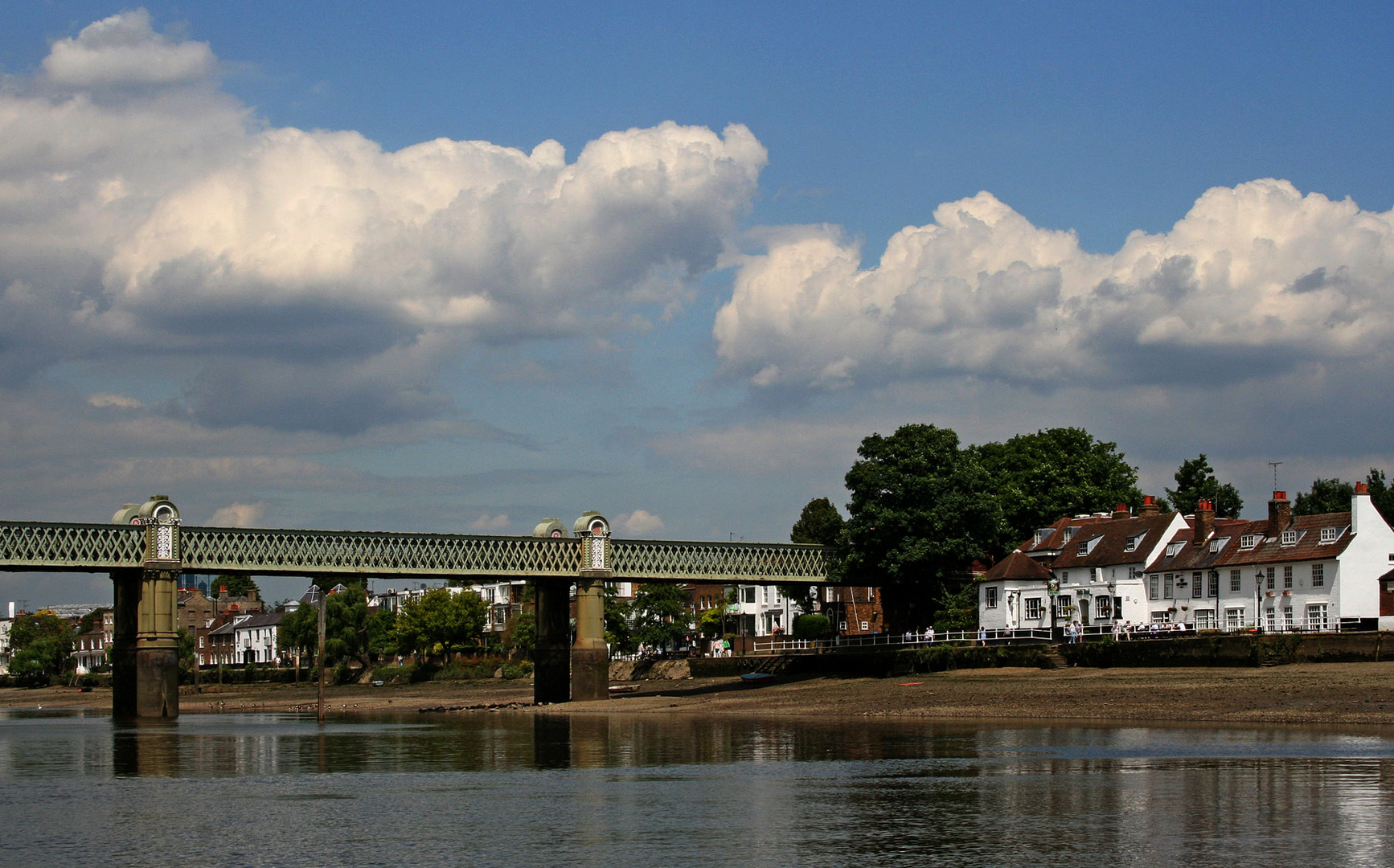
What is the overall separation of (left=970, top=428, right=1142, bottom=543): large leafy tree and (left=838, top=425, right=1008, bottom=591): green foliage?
16311mm

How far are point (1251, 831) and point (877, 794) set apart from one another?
1091cm

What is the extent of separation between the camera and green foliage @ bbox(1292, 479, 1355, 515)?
130m

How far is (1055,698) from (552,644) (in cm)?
4078

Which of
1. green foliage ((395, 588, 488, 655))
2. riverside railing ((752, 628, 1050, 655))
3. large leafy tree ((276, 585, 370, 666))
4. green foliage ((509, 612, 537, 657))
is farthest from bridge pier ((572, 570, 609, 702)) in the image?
large leafy tree ((276, 585, 370, 666))

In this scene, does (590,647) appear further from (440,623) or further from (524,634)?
(440,623)

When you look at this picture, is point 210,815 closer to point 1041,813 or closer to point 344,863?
point 344,863

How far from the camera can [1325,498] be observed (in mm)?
132125

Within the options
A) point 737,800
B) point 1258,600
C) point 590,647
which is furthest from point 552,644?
point 737,800

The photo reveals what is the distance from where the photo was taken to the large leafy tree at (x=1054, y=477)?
120500mm

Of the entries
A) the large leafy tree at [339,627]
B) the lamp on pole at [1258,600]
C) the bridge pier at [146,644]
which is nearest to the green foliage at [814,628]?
the lamp on pole at [1258,600]

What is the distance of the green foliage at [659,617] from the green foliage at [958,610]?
41.5 meters

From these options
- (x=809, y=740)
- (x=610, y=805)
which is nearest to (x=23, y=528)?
(x=809, y=740)

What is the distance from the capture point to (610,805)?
129 ft

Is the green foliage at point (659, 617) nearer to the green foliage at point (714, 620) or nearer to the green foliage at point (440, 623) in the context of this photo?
the green foliage at point (714, 620)
